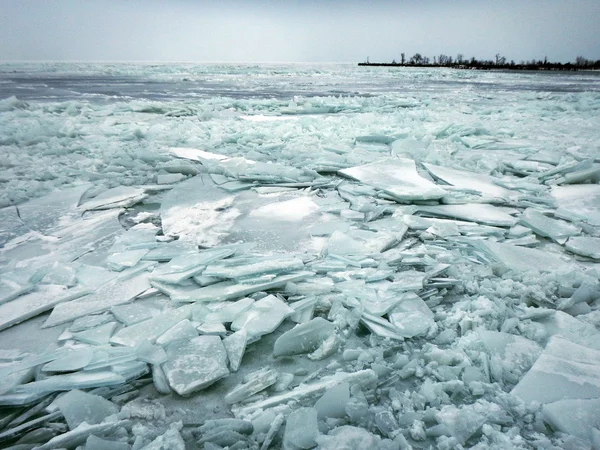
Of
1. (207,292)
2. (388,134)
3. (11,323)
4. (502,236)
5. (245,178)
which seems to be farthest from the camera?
(388,134)

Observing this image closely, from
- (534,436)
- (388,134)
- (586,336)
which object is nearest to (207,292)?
(534,436)

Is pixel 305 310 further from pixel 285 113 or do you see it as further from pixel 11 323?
pixel 285 113

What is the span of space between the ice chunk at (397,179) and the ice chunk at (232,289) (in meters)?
1.53

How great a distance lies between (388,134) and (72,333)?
16.3 feet

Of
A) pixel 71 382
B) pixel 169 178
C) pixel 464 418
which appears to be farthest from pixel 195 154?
pixel 464 418

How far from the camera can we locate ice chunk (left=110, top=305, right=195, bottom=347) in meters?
1.44

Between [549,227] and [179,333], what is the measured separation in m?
2.41

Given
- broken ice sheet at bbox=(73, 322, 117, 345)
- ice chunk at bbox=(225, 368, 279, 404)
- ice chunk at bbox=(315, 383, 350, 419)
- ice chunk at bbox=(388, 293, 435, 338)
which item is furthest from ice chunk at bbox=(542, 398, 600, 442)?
broken ice sheet at bbox=(73, 322, 117, 345)

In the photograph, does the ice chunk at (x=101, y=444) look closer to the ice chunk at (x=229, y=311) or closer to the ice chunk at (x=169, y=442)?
the ice chunk at (x=169, y=442)

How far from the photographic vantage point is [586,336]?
1431 millimetres

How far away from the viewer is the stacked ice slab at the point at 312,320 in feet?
3.65

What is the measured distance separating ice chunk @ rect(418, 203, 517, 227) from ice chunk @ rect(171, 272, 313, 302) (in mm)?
1406

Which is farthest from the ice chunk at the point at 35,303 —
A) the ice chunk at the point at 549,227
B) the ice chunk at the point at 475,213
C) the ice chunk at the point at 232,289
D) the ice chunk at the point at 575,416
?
the ice chunk at the point at 549,227

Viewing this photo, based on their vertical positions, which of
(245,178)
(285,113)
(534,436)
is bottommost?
(534,436)
